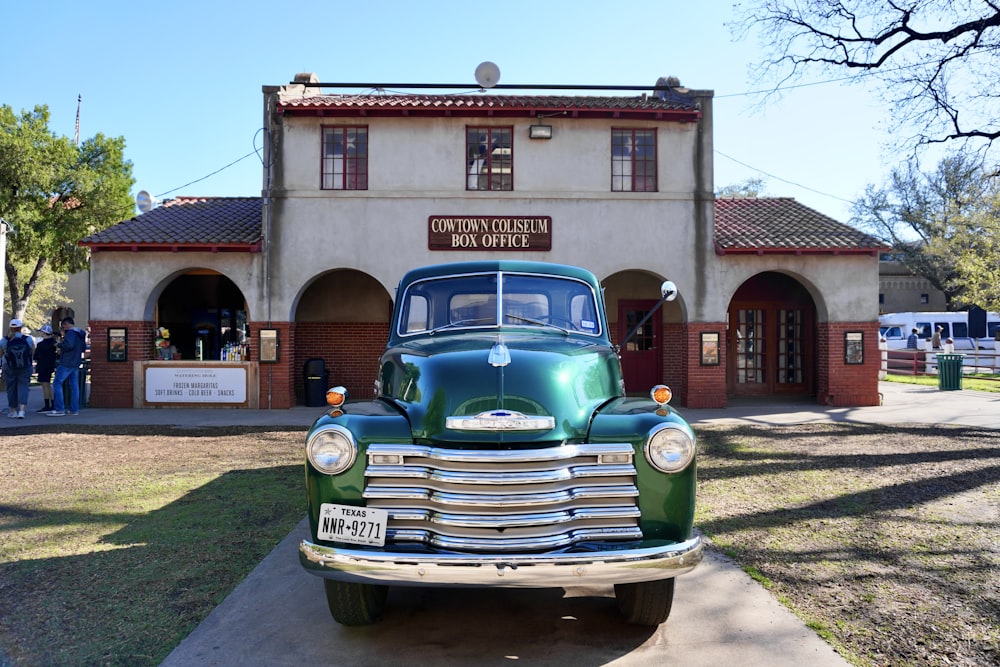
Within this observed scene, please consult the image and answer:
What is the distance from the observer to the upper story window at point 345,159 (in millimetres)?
14320

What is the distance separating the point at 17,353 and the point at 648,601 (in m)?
12.5

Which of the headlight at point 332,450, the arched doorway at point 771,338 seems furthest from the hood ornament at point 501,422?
the arched doorway at point 771,338

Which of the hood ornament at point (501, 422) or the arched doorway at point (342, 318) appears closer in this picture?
the hood ornament at point (501, 422)

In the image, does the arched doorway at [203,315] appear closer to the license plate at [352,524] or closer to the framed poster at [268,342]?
the framed poster at [268,342]

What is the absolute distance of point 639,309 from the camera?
16.7m

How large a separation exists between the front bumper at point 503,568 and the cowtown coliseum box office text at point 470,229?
445 inches

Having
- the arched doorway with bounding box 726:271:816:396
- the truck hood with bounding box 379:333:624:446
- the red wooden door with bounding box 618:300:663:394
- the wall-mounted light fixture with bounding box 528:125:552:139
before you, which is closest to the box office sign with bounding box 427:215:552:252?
the wall-mounted light fixture with bounding box 528:125:552:139

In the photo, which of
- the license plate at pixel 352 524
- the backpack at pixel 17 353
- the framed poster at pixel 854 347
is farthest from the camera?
the framed poster at pixel 854 347

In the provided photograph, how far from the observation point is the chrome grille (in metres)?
3.17

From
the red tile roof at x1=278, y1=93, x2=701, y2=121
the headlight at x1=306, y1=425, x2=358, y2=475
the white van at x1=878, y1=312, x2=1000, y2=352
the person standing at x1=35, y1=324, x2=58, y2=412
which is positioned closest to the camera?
the headlight at x1=306, y1=425, x2=358, y2=475

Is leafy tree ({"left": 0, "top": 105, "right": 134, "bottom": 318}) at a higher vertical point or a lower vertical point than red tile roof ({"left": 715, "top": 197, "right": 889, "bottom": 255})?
higher

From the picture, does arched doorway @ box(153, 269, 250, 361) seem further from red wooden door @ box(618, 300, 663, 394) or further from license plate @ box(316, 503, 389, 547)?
license plate @ box(316, 503, 389, 547)

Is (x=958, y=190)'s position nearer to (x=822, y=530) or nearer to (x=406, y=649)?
(x=822, y=530)

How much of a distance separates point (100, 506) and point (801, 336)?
1568 centimetres
